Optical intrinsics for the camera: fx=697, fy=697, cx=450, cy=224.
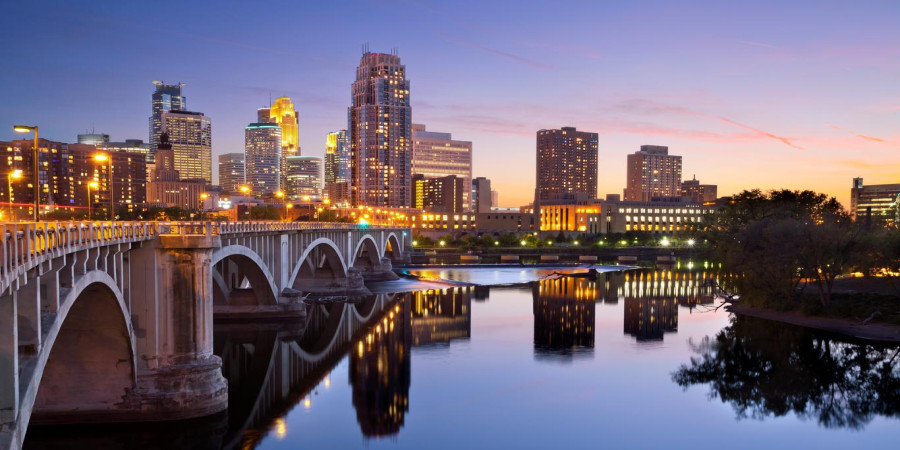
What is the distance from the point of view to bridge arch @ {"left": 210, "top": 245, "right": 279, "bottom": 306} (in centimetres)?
4925

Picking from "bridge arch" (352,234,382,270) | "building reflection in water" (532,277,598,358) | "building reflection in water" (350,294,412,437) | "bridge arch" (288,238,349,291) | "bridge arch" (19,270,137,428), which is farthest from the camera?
"bridge arch" (352,234,382,270)

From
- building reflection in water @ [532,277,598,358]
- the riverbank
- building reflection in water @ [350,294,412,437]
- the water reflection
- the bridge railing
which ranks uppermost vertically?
the bridge railing

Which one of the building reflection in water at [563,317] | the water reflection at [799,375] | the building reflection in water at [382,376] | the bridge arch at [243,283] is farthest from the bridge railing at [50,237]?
the building reflection in water at [563,317]

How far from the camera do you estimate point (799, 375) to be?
4062 cm

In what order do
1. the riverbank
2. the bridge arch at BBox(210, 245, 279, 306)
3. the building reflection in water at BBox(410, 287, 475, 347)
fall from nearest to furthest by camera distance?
1. the riverbank
2. the bridge arch at BBox(210, 245, 279, 306)
3. the building reflection in water at BBox(410, 287, 475, 347)

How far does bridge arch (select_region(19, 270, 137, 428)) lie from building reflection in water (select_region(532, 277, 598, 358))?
27747mm

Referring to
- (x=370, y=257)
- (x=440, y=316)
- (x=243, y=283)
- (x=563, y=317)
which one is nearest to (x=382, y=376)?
(x=440, y=316)

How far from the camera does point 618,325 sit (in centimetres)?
6075

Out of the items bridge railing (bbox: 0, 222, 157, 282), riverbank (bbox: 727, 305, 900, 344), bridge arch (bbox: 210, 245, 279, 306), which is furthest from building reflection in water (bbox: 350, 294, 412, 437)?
riverbank (bbox: 727, 305, 900, 344)

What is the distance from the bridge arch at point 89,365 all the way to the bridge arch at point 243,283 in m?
19.2

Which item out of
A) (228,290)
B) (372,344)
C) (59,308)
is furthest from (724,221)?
(59,308)

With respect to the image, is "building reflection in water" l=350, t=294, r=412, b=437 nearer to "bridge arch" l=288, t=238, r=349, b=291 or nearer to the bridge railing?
the bridge railing

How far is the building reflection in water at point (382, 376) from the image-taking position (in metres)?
32.8

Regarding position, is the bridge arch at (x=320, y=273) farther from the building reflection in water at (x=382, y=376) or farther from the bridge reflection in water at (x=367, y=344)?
the building reflection in water at (x=382, y=376)
